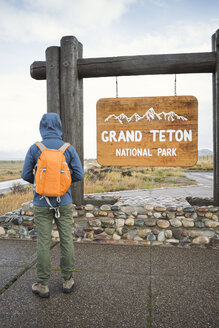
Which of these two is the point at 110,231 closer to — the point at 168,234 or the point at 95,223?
the point at 95,223

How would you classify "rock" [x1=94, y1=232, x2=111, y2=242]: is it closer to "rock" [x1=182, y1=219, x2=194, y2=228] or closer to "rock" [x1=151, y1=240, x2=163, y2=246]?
"rock" [x1=151, y1=240, x2=163, y2=246]

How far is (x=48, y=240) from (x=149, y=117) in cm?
293

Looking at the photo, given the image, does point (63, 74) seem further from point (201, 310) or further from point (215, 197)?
point (201, 310)

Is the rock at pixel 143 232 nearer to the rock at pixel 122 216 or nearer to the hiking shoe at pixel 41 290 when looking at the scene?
the rock at pixel 122 216

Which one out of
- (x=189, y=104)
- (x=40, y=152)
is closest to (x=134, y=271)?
(x=40, y=152)

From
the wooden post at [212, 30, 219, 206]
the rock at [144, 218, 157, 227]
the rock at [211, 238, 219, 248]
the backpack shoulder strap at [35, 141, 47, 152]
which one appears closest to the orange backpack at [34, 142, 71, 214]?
the backpack shoulder strap at [35, 141, 47, 152]

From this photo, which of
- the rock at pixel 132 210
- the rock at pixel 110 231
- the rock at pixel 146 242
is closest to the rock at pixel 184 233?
the rock at pixel 146 242

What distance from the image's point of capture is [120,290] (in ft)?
9.50

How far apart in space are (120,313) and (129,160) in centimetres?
281

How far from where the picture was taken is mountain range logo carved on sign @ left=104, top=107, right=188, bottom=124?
473cm

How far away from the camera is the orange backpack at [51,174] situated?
8.52 ft

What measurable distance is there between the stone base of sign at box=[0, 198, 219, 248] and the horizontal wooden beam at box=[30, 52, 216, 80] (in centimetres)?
240

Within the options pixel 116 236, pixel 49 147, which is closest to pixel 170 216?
pixel 116 236

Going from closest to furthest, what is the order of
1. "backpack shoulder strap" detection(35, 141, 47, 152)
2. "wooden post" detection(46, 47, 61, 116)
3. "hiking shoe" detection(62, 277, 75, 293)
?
1. "backpack shoulder strap" detection(35, 141, 47, 152)
2. "hiking shoe" detection(62, 277, 75, 293)
3. "wooden post" detection(46, 47, 61, 116)
